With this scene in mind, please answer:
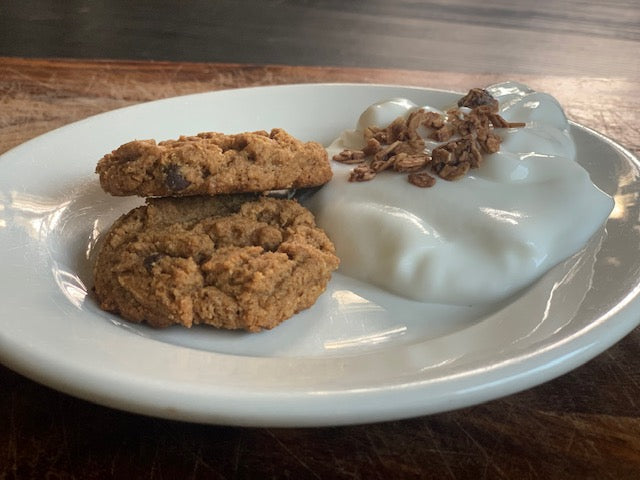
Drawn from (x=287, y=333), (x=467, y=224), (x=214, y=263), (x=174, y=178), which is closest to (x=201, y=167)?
(x=174, y=178)

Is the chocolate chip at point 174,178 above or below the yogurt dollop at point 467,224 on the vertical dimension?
above

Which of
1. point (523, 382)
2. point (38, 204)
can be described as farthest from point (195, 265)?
point (523, 382)

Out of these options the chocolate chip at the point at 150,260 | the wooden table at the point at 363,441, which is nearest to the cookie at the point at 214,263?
the chocolate chip at the point at 150,260

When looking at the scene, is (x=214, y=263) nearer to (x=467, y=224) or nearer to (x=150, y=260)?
(x=150, y=260)

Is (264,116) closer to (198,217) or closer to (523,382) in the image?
(198,217)

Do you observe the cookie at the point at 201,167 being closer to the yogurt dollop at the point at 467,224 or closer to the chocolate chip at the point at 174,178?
the chocolate chip at the point at 174,178

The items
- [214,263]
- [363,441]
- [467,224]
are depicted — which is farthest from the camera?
[467,224]

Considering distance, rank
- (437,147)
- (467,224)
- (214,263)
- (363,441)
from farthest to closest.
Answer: (437,147), (467,224), (214,263), (363,441)
